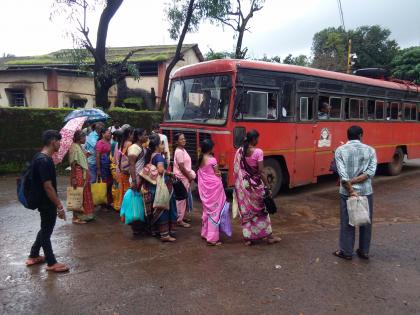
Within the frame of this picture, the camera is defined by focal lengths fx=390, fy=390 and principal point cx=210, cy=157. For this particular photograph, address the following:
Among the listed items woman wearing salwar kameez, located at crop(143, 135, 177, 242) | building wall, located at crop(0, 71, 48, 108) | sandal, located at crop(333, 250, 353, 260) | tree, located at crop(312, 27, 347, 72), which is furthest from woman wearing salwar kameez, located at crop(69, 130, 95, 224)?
tree, located at crop(312, 27, 347, 72)

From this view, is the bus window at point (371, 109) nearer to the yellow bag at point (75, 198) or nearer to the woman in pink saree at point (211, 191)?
the woman in pink saree at point (211, 191)

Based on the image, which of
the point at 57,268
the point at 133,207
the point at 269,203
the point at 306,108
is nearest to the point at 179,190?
the point at 133,207

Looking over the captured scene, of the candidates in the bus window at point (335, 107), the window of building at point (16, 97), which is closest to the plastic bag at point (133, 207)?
the bus window at point (335, 107)

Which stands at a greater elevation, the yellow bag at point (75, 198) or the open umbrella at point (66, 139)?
the open umbrella at point (66, 139)

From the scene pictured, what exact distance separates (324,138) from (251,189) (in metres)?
4.32

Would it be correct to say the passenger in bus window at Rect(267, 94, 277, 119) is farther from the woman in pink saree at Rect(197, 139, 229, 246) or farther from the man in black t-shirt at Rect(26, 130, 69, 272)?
the man in black t-shirt at Rect(26, 130, 69, 272)

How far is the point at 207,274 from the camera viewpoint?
4.27m

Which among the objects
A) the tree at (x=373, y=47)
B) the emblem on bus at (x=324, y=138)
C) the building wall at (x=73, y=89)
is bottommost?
the emblem on bus at (x=324, y=138)

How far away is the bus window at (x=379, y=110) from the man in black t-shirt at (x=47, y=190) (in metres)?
8.75

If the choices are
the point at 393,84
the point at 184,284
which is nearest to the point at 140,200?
the point at 184,284

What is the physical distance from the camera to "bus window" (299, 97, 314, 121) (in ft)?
26.8

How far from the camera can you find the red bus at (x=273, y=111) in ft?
23.0

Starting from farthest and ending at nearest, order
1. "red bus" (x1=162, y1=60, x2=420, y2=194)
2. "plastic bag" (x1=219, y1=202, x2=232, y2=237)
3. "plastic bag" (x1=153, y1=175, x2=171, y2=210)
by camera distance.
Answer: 1. "red bus" (x1=162, y1=60, x2=420, y2=194)
2. "plastic bag" (x1=219, y1=202, x2=232, y2=237)
3. "plastic bag" (x1=153, y1=175, x2=171, y2=210)

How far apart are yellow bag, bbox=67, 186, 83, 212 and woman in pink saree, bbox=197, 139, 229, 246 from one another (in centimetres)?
194
